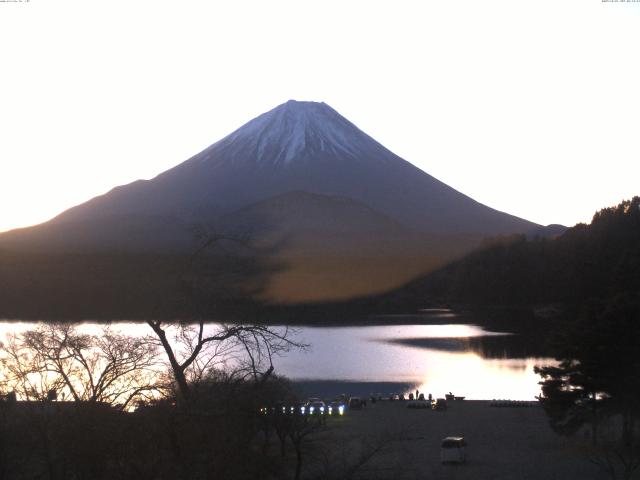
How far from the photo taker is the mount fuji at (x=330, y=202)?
4325 cm

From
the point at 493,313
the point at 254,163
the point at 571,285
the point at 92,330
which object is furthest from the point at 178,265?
the point at 254,163

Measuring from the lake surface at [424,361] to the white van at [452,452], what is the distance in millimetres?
5177

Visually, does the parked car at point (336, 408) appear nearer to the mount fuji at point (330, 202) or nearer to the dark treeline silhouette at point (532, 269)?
the mount fuji at point (330, 202)

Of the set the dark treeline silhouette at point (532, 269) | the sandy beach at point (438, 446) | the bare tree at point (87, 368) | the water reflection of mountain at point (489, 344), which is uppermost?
the dark treeline silhouette at point (532, 269)

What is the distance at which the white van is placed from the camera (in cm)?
963

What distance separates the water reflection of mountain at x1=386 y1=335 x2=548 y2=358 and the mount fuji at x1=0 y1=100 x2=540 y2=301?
16.0 feet

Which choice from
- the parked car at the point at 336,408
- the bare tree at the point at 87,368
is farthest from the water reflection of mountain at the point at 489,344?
the bare tree at the point at 87,368

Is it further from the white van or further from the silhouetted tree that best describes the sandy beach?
the silhouetted tree

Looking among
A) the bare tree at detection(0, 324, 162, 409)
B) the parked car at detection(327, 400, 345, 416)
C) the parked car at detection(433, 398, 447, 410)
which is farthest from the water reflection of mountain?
the bare tree at detection(0, 324, 162, 409)

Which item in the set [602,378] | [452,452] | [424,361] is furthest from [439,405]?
[424,361]

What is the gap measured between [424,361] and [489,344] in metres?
5.21

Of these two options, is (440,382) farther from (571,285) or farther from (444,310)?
(444,310)

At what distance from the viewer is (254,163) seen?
237 feet

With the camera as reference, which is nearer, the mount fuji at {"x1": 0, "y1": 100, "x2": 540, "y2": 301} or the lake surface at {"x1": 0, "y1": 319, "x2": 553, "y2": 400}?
the lake surface at {"x1": 0, "y1": 319, "x2": 553, "y2": 400}
